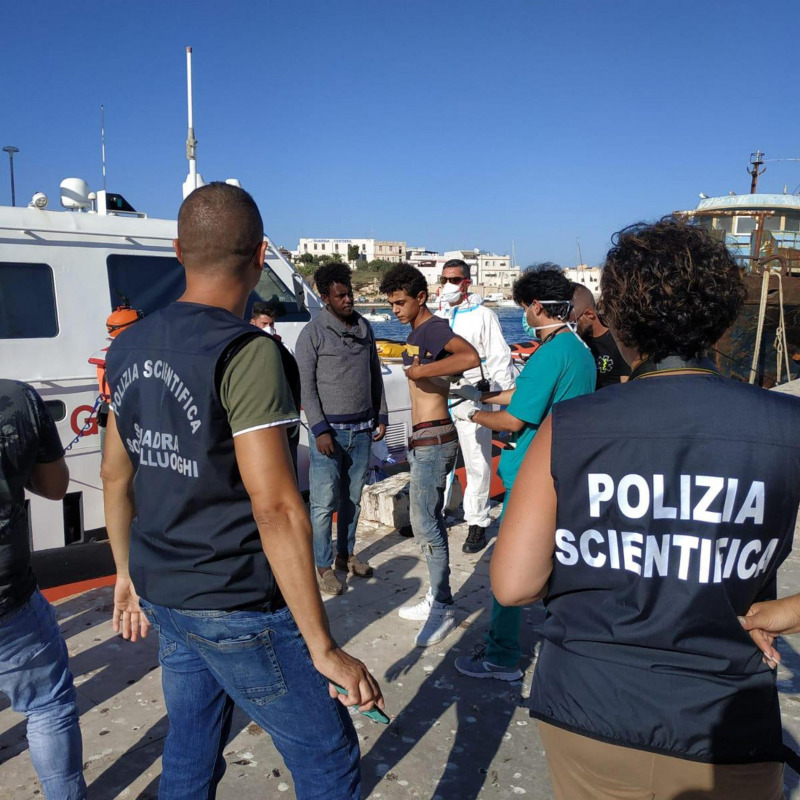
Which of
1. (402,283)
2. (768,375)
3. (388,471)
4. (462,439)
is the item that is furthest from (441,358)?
(768,375)

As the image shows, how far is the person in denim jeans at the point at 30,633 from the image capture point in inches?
88.0

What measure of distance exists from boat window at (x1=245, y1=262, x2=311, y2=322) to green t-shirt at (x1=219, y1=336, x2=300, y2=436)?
5009 millimetres

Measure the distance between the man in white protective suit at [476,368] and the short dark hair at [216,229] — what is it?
360 cm

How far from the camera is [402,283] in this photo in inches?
166

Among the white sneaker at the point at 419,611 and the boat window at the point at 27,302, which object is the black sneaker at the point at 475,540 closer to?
the white sneaker at the point at 419,611

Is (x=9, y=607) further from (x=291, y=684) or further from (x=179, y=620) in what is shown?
(x=291, y=684)

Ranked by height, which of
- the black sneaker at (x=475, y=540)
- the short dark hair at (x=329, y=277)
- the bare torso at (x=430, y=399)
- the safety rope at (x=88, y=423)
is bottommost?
the black sneaker at (x=475, y=540)

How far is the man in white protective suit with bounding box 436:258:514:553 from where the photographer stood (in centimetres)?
560

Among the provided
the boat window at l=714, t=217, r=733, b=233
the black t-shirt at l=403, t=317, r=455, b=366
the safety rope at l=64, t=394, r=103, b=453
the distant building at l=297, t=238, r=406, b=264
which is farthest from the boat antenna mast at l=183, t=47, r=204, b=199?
the distant building at l=297, t=238, r=406, b=264

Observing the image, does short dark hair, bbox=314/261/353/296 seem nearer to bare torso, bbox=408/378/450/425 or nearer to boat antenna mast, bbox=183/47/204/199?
bare torso, bbox=408/378/450/425

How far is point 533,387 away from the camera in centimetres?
304

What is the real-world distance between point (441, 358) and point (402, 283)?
21.8 inches

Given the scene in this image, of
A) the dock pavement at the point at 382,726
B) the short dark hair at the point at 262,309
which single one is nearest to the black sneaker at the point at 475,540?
the dock pavement at the point at 382,726

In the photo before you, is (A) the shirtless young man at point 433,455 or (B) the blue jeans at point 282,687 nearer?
(B) the blue jeans at point 282,687
